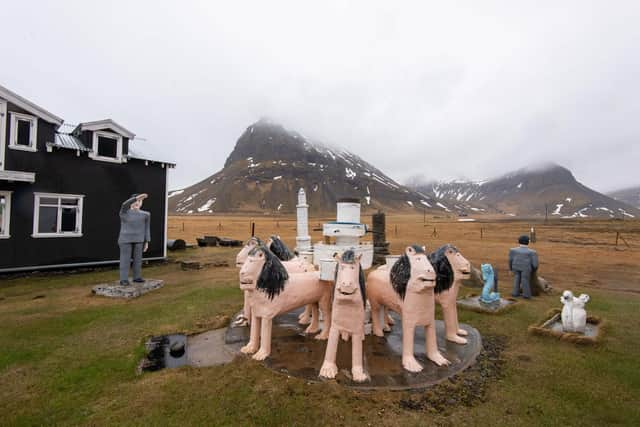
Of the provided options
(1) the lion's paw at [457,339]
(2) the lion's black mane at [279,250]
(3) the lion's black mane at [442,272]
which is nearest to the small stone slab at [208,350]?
(2) the lion's black mane at [279,250]

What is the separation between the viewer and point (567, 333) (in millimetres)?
6855

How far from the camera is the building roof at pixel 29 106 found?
12273mm

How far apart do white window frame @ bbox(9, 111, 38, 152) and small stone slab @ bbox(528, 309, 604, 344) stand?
62.6 feet

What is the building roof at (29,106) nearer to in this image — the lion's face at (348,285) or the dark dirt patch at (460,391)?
the lion's face at (348,285)

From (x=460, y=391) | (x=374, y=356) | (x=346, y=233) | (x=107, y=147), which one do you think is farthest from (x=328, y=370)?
(x=107, y=147)

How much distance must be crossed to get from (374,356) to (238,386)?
8.22ft

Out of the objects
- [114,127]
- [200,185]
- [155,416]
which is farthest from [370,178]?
[155,416]

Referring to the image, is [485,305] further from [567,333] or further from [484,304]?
[567,333]

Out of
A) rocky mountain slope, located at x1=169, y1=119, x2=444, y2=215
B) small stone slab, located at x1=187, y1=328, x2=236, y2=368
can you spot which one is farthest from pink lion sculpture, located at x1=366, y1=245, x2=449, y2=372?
rocky mountain slope, located at x1=169, y1=119, x2=444, y2=215

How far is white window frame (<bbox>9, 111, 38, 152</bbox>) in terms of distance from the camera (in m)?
12.6

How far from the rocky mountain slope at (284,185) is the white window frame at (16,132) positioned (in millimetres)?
104322

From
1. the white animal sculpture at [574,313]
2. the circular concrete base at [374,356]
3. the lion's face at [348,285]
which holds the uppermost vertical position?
the lion's face at [348,285]

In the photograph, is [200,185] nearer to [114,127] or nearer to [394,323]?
[114,127]

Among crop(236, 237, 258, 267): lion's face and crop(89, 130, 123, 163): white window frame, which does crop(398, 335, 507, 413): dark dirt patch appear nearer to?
crop(236, 237, 258, 267): lion's face
